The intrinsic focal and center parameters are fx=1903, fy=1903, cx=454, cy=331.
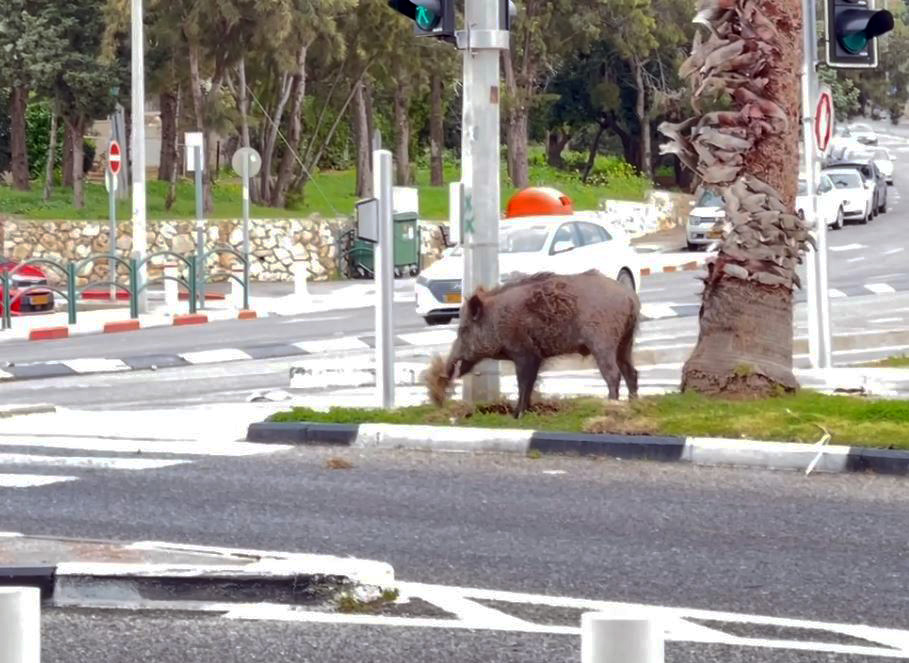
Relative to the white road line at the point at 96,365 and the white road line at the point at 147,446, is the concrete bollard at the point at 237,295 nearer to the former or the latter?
the white road line at the point at 96,365

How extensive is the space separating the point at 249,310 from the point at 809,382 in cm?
1785

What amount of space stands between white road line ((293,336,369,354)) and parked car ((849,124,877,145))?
59.8m

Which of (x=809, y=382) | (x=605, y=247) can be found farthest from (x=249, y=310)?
(x=809, y=382)

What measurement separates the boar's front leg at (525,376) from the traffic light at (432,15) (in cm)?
238

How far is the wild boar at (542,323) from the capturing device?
13.1 metres

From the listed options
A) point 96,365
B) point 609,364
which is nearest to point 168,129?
point 96,365

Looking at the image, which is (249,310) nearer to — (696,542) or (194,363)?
(194,363)

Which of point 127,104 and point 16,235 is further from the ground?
point 127,104

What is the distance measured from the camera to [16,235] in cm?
4053

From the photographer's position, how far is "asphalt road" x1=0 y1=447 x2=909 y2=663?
696 centimetres

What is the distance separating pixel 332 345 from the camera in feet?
84.8

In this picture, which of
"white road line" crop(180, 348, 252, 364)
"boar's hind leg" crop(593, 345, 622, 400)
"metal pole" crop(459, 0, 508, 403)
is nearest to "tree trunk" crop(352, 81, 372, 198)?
"white road line" crop(180, 348, 252, 364)

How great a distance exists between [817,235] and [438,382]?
583cm

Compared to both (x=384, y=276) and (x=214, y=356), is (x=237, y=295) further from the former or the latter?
(x=384, y=276)
